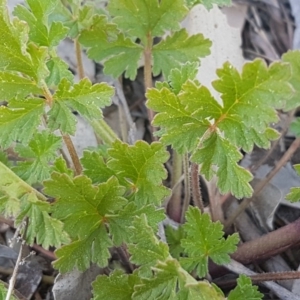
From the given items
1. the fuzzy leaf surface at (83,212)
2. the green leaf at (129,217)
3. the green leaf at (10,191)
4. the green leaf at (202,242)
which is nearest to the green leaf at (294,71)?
the green leaf at (202,242)

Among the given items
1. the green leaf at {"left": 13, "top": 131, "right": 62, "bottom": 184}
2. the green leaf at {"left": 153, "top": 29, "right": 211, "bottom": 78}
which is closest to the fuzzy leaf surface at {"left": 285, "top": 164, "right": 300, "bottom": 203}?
the green leaf at {"left": 153, "top": 29, "right": 211, "bottom": 78}

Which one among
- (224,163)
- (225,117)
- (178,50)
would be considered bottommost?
(224,163)

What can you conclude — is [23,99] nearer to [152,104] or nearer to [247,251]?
[152,104]

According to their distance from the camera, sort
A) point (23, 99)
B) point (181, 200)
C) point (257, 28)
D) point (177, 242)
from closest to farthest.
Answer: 1. point (23, 99)
2. point (177, 242)
3. point (181, 200)
4. point (257, 28)

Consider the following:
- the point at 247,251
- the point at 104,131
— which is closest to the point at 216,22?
the point at 104,131

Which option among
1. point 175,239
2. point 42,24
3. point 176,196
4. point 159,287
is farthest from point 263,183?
point 42,24

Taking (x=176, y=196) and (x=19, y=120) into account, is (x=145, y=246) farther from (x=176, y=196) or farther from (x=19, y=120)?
(x=176, y=196)
